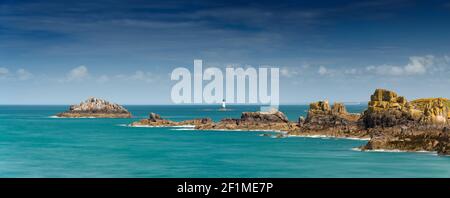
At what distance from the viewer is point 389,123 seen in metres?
86.1

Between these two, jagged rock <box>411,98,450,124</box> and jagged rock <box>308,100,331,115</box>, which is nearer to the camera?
jagged rock <box>411,98,450,124</box>

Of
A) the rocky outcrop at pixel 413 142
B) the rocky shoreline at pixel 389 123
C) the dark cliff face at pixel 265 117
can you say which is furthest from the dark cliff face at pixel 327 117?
the rocky outcrop at pixel 413 142

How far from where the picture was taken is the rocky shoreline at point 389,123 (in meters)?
66.3

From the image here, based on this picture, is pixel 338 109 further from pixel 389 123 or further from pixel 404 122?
pixel 404 122

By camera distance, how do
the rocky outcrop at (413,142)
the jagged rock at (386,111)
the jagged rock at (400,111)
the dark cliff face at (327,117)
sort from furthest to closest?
the dark cliff face at (327,117), the jagged rock at (386,111), the jagged rock at (400,111), the rocky outcrop at (413,142)

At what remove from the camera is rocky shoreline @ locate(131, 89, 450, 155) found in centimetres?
6631

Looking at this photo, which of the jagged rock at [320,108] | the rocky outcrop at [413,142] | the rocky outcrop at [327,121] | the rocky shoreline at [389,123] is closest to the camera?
the rocky outcrop at [413,142]

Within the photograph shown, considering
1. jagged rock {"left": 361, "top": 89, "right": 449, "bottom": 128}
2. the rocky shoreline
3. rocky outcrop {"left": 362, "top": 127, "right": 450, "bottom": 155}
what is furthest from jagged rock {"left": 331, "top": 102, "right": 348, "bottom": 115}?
rocky outcrop {"left": 362, "top": 127, "right": 450, "bottom": 155}

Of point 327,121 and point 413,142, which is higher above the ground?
point 327,121

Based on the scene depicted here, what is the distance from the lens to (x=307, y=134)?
98.7 meters

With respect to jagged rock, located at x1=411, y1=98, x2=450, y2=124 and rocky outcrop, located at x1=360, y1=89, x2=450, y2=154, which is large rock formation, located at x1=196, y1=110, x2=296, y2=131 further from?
jagged rock, located at x1=411, y1=98, x2=450, y2=124

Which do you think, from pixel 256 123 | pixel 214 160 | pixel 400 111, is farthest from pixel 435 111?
pixel 256 123

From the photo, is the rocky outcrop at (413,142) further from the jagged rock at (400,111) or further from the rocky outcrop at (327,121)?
the rocky outcrop at (327,121)
